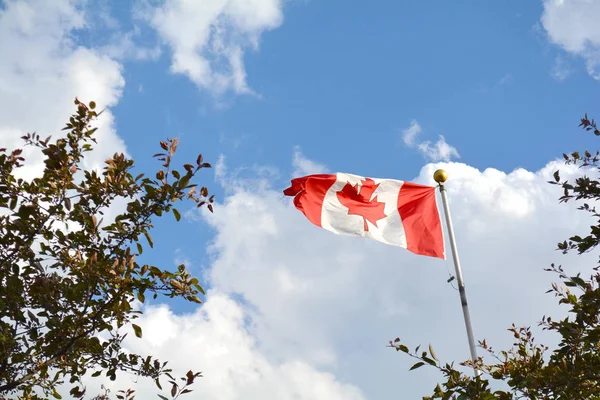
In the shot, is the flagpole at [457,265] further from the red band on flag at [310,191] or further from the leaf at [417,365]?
the leaf at [417,365]

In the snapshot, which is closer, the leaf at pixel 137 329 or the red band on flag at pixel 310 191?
the leaf at pixel 137 329

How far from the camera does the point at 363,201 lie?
12.5 meters

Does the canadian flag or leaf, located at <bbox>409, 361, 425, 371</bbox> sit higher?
the canadian flag

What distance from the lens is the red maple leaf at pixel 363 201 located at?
12039 millimetres

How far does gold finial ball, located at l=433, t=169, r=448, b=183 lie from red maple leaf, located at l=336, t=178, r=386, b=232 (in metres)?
1.27

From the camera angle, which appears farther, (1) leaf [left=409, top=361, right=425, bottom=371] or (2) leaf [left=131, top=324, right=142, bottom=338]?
(2) leaf [left=131, top=324, right=142, bottom=338]

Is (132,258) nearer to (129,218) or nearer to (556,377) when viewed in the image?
(129,218)

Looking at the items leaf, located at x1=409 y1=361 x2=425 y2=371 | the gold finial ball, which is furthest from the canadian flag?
leaf, located at x1=409 y1=361 x2=425 y2=371

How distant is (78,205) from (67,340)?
4.42 ft

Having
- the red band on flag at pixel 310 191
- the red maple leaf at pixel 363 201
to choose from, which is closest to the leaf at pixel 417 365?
the red maple leaf at pixel 363 201

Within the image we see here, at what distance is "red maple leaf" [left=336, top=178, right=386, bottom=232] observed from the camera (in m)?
12.0

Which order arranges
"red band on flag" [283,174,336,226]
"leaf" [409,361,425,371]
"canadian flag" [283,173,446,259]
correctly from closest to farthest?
"leaf" [409,361,425,371], "canadian flag" [283,173,446,259], "red band on flag" [283,174,336,226]

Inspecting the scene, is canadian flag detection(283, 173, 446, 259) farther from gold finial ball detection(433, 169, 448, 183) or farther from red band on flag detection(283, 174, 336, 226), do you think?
gold finial ball detection(433, 169, 448, 183)

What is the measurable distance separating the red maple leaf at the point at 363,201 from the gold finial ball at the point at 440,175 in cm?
127
